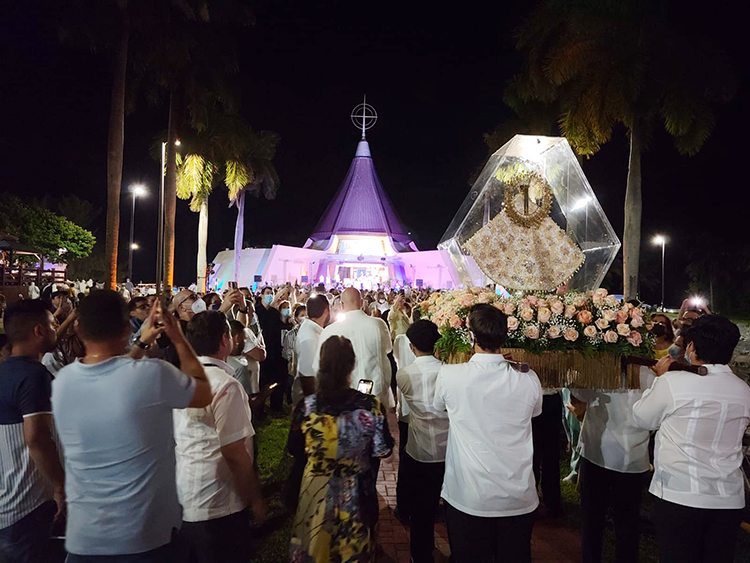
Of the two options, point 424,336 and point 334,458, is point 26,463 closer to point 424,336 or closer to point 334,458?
point 334,458

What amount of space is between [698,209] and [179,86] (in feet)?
117

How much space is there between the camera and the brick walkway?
4.82 m

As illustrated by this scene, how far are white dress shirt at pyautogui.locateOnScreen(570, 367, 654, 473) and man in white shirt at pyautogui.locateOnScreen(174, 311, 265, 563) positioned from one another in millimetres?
2466

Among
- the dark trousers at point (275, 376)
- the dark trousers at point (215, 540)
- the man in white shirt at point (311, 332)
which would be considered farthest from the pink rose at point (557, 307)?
the dark trousers at point (275, 376)

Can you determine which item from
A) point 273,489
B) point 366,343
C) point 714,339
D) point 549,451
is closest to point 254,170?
point 273,489

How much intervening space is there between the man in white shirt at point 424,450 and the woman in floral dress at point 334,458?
46.1 inches

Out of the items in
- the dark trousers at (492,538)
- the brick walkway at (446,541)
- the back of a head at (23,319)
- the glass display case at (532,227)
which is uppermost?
the glass display case at (532,227)

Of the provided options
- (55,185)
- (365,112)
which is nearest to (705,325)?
(365,112)

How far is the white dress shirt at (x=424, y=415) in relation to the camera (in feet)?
14.4

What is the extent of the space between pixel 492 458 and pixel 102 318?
84.0 inches

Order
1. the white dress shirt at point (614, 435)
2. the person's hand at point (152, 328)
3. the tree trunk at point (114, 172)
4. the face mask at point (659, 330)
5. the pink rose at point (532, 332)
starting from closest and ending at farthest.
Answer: the person's hand at point (152, 328) < the white dress shirt at point (614, 435) < the pink rose at point (532, 332) < the face mask at point (659, 330) < the tree trunk at point (114, 172)

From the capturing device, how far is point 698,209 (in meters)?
41.1

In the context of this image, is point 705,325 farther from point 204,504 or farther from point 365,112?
point 365,112

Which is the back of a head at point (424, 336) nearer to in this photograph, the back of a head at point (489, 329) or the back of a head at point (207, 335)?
the back of a head at point (489, 329)
